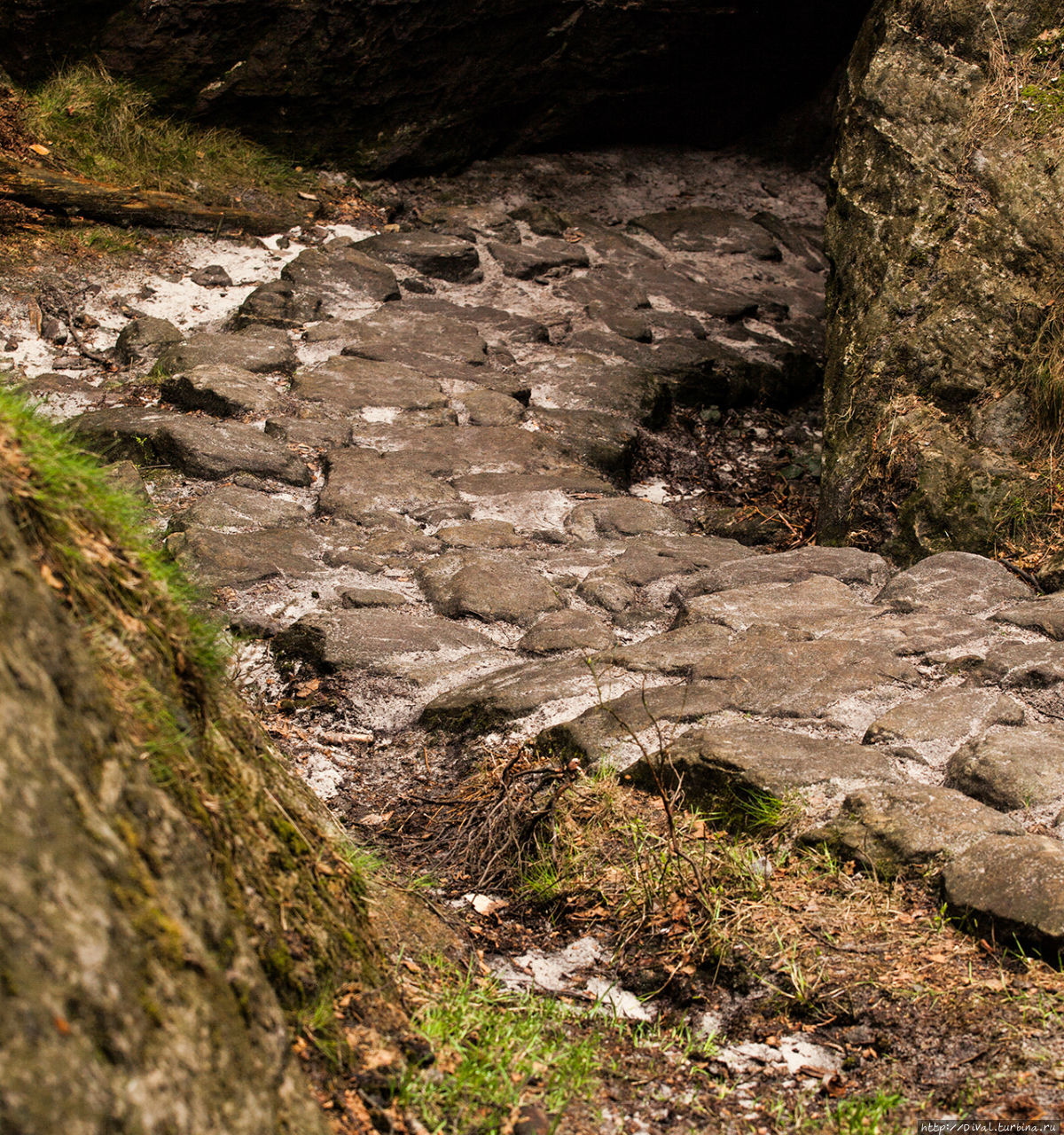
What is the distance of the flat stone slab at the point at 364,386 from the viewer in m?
4.91

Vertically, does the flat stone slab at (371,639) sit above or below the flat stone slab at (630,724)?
below

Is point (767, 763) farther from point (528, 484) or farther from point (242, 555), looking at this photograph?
point (528, 484)

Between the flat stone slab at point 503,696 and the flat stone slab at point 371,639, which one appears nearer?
the flat stone slab at point 503,696

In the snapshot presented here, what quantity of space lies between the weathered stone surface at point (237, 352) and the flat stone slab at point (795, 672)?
2865mm

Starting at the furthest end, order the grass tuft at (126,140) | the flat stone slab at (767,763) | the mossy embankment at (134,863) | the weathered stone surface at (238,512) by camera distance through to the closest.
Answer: the grass tuft at (126,140), the weathered stone surface at (238,512), the flat stone slab at (767,763), the mossy embankment at (134,863)

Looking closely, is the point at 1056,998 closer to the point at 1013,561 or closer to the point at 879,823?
the point at 879,823

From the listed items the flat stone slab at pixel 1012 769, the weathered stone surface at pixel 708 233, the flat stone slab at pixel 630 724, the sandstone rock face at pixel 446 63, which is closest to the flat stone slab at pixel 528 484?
the flat stone slab at pixel 630 724

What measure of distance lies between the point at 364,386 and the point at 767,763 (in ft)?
10.5

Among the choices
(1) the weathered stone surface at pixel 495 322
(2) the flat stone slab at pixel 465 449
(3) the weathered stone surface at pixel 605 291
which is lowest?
(2) the flat stone slab at pixel 465 449

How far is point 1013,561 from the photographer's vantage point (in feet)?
12.3

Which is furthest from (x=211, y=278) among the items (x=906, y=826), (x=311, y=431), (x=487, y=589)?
(x=906, y=826)

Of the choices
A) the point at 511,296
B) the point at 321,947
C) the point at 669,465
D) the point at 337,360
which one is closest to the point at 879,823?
the point at 321,947

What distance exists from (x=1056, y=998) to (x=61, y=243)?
214 inches

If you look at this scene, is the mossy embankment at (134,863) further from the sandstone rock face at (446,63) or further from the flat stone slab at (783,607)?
the sandstone rock face at (446,63)
